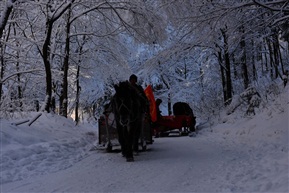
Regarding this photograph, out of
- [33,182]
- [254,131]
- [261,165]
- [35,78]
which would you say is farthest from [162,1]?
[35,78]

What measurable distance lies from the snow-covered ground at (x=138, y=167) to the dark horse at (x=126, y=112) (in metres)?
0.53

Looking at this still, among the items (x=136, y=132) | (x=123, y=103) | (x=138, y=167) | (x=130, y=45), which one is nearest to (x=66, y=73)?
(x=130, y=45)

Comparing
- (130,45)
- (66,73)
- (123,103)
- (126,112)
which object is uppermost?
(130,45)

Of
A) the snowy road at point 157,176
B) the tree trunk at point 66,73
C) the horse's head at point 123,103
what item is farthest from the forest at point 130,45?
the snowy road at point 157,176

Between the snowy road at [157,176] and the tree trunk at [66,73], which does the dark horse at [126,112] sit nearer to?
the snowy road at [157,176]

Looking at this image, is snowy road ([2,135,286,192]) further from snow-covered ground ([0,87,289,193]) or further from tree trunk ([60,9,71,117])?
tree trunk ([60,9,71,117])

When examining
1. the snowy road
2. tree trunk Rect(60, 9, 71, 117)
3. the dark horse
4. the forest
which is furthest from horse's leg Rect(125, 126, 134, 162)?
tree trunk Rect(60, 9, 71, 117)

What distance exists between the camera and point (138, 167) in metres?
6.73

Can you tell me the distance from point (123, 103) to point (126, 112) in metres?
0.22

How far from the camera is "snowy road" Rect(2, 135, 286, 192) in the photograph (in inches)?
191

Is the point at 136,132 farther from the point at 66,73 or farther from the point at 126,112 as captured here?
the point at 66,73

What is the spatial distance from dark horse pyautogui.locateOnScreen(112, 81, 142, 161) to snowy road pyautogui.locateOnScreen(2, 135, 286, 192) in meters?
0.52

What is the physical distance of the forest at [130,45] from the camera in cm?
978

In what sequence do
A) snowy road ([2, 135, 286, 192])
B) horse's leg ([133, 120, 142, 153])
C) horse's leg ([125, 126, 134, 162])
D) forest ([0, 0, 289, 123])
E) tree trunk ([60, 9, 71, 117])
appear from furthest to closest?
tree trunk ([60, 9, 71, 117]) < forest ([0, 0, 289, 123]) < horse's leg ([133, 120, 142, 153]) < horse's leg ([125, 126, 134, 162]) < snowy road ([2, 135, 286, 192])
